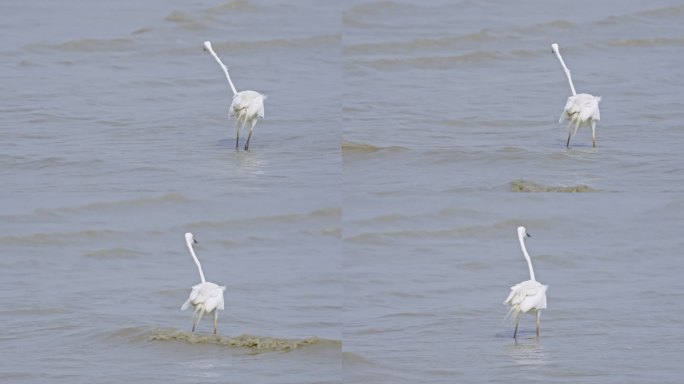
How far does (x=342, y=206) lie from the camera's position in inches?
620

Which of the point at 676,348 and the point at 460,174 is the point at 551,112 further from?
the point at 676,348

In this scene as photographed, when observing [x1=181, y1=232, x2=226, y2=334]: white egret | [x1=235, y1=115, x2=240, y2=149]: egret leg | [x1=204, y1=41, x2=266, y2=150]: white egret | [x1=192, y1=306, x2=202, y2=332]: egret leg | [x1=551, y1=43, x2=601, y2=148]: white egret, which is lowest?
[x1=192, y1=306, x2=202, y2=332]: egret leg

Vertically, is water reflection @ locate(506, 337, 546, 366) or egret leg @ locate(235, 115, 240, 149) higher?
egret leg @ locate(235, 115, 240, 149)

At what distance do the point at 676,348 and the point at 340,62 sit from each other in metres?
6.74

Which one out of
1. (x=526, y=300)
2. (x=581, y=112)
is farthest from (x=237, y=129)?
(x=526, y=300)

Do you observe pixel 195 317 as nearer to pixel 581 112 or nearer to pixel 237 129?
pixel 237 129

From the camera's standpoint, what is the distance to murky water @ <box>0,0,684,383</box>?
1179 centimetres

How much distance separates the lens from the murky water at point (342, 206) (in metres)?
11.8

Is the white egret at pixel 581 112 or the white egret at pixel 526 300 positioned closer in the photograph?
the white egret at pixel 526 300

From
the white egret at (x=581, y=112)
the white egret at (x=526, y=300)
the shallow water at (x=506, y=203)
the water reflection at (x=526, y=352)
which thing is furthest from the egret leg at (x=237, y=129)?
the water reflection at (x=526, y=352)

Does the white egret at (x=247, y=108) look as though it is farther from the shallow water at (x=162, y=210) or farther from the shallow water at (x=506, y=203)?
the shallow water at (x=506, y=203)

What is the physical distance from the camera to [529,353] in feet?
38.2

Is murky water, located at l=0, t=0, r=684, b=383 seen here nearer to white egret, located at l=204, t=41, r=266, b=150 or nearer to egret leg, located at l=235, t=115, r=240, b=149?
egret leg, located at l=235, t=115, r=240, b=149

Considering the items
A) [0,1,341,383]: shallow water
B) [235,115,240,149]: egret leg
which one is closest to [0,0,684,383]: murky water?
[0,1,341,383]: shallow water
